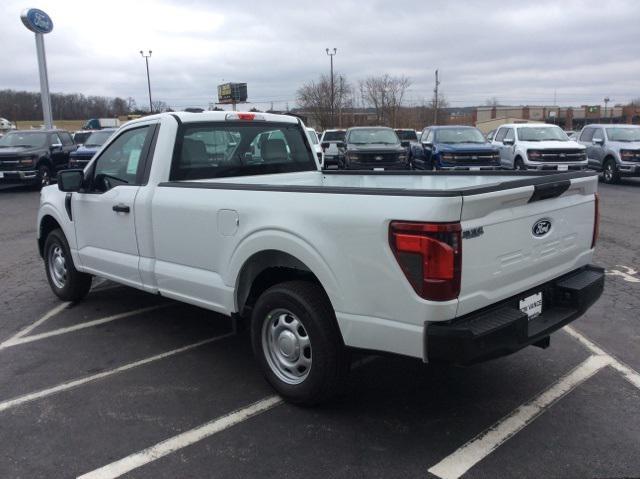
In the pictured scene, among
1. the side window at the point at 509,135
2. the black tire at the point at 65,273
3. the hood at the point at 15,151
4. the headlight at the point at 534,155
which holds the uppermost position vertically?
the side window at the point at 509,135

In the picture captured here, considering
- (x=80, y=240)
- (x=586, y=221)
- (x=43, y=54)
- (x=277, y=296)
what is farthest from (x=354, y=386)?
(x=43, y=54)

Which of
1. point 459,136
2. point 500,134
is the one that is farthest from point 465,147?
point 500,134

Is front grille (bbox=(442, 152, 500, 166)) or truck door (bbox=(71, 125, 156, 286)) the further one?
front grille (bbox=(442, 152, 500, 166))

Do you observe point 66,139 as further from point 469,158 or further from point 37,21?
point 469,158

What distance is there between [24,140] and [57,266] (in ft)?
49.3

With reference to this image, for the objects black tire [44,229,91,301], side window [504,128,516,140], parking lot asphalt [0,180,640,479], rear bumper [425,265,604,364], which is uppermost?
side window [504,128,516,140]

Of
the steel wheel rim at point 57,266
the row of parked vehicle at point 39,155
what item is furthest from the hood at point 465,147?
the steel wheel rim at point 57,266

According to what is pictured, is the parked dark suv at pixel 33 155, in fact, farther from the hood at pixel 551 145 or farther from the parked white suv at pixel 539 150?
the hood at pixel 551 145

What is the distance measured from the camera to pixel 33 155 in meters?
18.2

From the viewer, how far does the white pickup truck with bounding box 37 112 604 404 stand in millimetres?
2936

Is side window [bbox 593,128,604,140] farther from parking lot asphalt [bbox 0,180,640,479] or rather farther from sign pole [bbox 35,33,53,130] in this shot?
sign pole [bbox 35,33,53,130]

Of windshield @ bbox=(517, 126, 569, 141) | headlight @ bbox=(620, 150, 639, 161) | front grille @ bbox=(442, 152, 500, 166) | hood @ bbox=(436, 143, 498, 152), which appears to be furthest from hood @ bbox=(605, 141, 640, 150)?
front grille @ bbox=(442, 152, 500, 166)

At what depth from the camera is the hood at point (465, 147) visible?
17547 mm

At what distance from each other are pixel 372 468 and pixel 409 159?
19.3 metres
